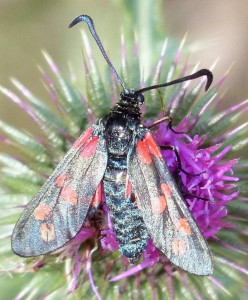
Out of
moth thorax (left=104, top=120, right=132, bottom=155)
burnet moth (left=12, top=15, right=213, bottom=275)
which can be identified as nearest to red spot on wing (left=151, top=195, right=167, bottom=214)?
burnet moth (left=12, top=15, right=213, bottom=275)

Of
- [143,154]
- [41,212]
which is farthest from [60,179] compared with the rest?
[143,154]

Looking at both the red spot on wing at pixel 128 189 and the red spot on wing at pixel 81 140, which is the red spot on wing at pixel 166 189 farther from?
the red spot on wing at pixel 81 140

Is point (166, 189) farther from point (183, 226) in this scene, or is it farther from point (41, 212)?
point (41, 212)

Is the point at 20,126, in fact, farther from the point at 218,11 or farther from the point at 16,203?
the point at 218,11

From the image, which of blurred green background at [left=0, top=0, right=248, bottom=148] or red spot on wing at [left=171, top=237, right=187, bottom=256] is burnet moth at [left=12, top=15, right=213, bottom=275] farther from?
blurred green background at [left=0, top=0, right=248, bottom=148]

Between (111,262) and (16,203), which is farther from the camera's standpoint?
(16,203)

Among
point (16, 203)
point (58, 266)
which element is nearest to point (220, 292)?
point (58, 266)
